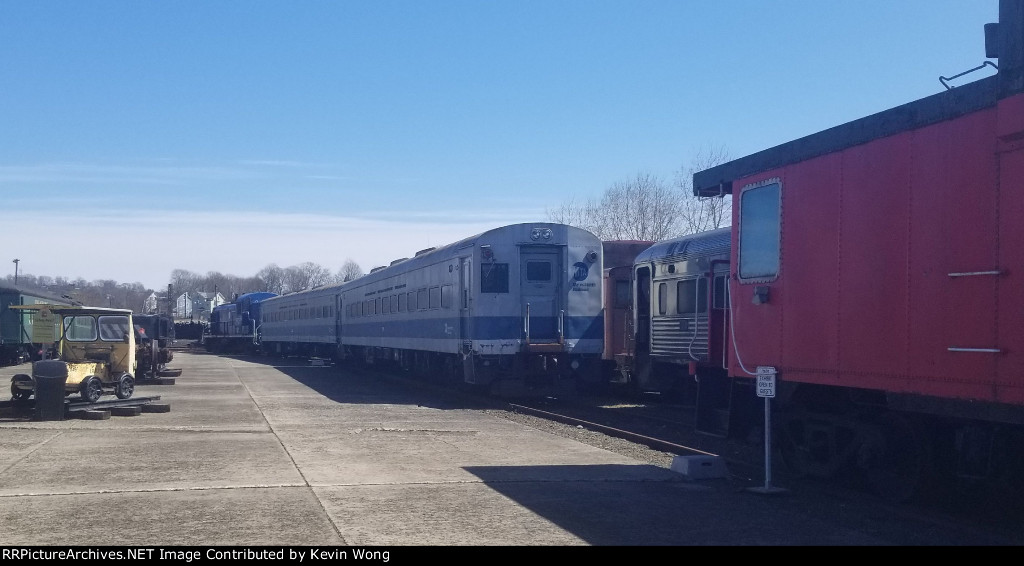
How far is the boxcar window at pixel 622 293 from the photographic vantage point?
20938 millimetres

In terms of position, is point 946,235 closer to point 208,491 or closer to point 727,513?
point 727,513

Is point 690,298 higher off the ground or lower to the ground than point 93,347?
higher

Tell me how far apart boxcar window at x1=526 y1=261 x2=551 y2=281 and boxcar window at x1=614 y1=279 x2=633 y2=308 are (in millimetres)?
2566

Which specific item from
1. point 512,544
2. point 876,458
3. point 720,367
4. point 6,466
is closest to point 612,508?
point 512,544

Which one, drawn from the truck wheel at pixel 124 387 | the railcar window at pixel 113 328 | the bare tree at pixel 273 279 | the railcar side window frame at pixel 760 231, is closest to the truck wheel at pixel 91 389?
the truck wheel at pixel 124 387

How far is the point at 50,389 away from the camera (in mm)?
14750

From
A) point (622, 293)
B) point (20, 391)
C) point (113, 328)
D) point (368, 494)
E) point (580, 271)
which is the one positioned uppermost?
point (580, 271)

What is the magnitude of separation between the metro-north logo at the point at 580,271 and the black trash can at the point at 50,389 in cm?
958

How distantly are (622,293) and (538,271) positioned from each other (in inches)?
113

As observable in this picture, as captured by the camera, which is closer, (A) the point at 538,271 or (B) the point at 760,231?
(B) the point at 760,231

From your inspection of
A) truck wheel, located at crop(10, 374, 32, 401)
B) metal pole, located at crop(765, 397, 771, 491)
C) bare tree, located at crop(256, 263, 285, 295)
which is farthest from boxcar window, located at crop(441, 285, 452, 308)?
bare tree, located at crop(256, 263, 285, 295)

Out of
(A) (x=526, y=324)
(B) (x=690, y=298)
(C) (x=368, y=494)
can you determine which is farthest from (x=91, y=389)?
(B) (x=690, y=298)

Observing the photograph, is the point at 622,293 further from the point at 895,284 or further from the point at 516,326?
the point at 895,284
